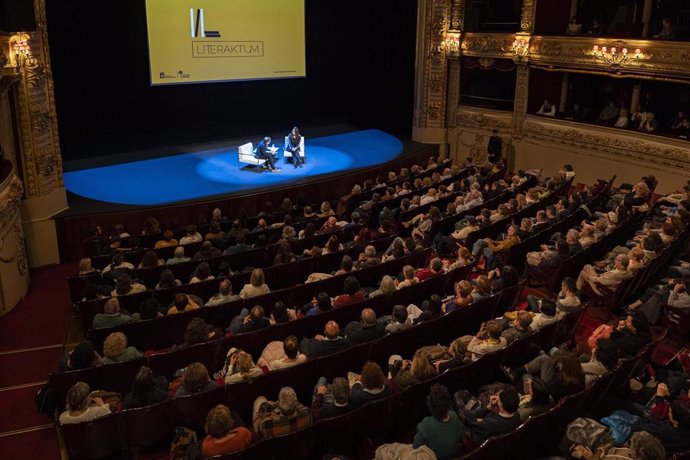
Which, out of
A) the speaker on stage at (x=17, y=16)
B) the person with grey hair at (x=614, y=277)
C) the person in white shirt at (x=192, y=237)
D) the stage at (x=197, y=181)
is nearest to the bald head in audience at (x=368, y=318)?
the person with grey hair at (x=614, y=277)

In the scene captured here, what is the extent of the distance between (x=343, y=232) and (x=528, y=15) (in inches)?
330

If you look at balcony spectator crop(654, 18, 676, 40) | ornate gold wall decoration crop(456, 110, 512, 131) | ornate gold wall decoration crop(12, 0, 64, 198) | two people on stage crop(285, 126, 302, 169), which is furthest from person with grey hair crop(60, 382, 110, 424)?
ornate gold wall decoration crop(456, 110, 512, 131)

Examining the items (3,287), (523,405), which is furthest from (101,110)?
(523,405)

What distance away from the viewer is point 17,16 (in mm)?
8672

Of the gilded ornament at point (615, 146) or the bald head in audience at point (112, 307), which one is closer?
the bald head in audience at point (112, 307)

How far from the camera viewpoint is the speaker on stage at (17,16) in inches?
336

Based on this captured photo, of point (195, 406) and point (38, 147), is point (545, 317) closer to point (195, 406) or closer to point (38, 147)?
point (195, 406)

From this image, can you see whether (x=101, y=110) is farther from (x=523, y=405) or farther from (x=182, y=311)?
(x=523, y=405)

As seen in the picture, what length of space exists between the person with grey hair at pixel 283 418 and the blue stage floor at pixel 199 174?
7255 mm

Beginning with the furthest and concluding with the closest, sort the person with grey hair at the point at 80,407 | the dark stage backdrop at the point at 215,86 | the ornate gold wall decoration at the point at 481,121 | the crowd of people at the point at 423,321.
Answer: the ornate gold wall decoration at the point at 481,121 < the dark stage backdrop at the point at 215,86 < the person with grey hair at the point at 80,407 < the crowd of people at the point at 423,321

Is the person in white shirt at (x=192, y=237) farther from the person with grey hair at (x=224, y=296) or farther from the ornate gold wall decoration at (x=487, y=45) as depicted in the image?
the ornate gold wall decoration at (x=487, y=45)

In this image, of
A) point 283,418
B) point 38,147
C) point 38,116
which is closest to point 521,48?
point 38,116

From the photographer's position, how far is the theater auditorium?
183 inches

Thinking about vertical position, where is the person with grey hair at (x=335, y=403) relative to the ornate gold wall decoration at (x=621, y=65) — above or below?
below
